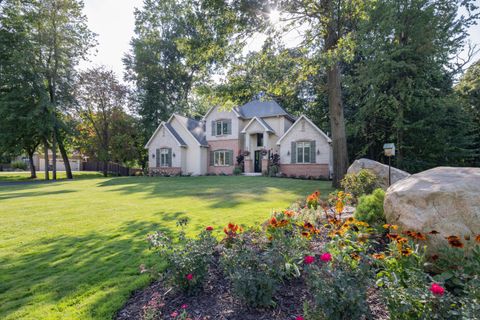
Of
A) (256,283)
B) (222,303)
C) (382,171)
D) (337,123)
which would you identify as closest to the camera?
(256,283)

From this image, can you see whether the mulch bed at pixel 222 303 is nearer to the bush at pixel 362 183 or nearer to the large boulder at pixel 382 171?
the bush at pixel 362 183

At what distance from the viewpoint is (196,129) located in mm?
26812

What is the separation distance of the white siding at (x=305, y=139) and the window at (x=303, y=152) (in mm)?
409

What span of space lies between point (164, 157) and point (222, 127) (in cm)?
668

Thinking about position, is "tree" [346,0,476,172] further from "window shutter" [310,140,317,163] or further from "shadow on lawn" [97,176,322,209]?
"shadow on lawn" [97,176,322,209]

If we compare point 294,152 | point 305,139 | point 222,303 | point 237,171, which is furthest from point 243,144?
point 222,303

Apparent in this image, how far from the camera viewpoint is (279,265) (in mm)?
2738

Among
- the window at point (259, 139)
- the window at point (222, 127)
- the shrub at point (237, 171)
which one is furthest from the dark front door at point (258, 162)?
the window at point (222, 127)

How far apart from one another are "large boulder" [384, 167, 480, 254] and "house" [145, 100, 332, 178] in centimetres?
1606

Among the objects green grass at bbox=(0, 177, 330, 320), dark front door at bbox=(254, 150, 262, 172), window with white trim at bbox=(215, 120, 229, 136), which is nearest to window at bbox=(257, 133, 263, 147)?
dark front door at bbox=(254, 150, 262, 172)

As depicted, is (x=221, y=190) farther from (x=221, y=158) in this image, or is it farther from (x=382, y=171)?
(x=221, y=158)

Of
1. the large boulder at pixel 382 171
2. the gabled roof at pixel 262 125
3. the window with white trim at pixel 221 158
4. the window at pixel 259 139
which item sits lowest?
the large boulder at pixel 382 171

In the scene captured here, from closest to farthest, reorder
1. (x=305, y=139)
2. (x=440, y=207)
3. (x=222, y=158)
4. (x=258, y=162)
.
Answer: (x=440, y=207) < (x=305, y=139) < (x=258, y=162) < (x=222, y=158)

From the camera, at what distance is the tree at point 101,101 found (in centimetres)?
2678
